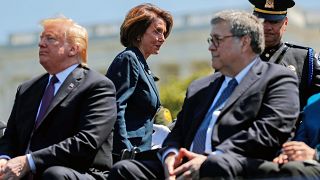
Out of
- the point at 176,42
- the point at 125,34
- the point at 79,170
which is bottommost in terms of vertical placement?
the point at 176,42

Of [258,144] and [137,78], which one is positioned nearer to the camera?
[258,144]

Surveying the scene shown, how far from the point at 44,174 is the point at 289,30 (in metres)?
61.6

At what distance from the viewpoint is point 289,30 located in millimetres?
68875

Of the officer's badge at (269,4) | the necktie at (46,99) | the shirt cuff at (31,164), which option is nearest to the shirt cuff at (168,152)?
the shirt cuff at (31,164)

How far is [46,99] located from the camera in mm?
8672

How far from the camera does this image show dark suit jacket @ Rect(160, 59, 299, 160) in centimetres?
757

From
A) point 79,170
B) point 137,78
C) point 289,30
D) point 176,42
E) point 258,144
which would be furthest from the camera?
point 176,42

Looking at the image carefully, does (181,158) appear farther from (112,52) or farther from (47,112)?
(112,52)

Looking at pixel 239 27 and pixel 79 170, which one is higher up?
pixel 239 27

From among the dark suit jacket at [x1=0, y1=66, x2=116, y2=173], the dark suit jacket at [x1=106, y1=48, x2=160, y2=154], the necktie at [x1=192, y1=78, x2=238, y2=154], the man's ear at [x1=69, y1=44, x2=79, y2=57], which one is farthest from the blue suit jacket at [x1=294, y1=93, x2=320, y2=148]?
the man's ear at [x1=69, y1=44, x2=79, y2=57]

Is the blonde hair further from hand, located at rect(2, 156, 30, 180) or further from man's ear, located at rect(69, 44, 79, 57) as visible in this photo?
hand, located at rect(2, 156, 30, 180)

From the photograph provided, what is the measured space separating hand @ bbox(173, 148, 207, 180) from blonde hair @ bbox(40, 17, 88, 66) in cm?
147

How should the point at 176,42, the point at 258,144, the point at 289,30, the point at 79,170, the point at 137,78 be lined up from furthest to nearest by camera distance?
the point at 176,42
the point at 289,30
the point at 137,78
the point at 79,170
the point at 258,144

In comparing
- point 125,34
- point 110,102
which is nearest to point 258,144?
point 110,102
